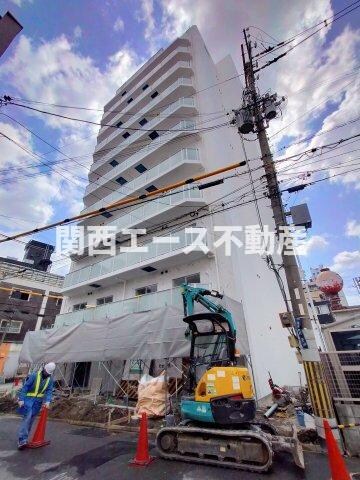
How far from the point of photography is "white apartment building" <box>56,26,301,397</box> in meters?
12.2

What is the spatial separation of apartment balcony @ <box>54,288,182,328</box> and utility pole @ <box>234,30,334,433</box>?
185 inches

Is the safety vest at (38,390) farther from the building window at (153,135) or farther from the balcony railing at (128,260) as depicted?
the building window at (153,135)

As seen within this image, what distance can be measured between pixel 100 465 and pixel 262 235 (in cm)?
1284

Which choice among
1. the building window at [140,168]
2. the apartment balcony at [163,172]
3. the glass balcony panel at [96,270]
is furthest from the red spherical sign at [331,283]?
the building window at [140,168]

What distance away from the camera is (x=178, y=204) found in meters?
13.8

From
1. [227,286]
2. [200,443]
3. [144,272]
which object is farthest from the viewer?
[144,272]

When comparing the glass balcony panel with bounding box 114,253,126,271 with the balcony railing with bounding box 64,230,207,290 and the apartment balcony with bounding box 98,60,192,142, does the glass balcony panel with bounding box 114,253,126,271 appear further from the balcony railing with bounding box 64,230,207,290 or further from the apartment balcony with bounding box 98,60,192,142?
the apartment balcony with bounding box 98,60,192,142

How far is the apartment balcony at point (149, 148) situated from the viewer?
1672 cm

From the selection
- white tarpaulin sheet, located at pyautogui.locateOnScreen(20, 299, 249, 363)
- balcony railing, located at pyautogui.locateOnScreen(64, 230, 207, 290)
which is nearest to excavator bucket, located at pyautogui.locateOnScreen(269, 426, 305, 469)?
white tarpaulin sheet, located at pyautogui.locateOnScreen(20, 299, 249, 363)

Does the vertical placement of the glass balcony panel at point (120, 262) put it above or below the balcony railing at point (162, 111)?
below

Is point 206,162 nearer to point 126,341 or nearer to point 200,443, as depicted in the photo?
point 126,341

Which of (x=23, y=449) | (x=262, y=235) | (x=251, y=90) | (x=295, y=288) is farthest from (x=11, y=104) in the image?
(x=262, y=235)

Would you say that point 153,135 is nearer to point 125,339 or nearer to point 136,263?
point 136,263

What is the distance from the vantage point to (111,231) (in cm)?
1747
